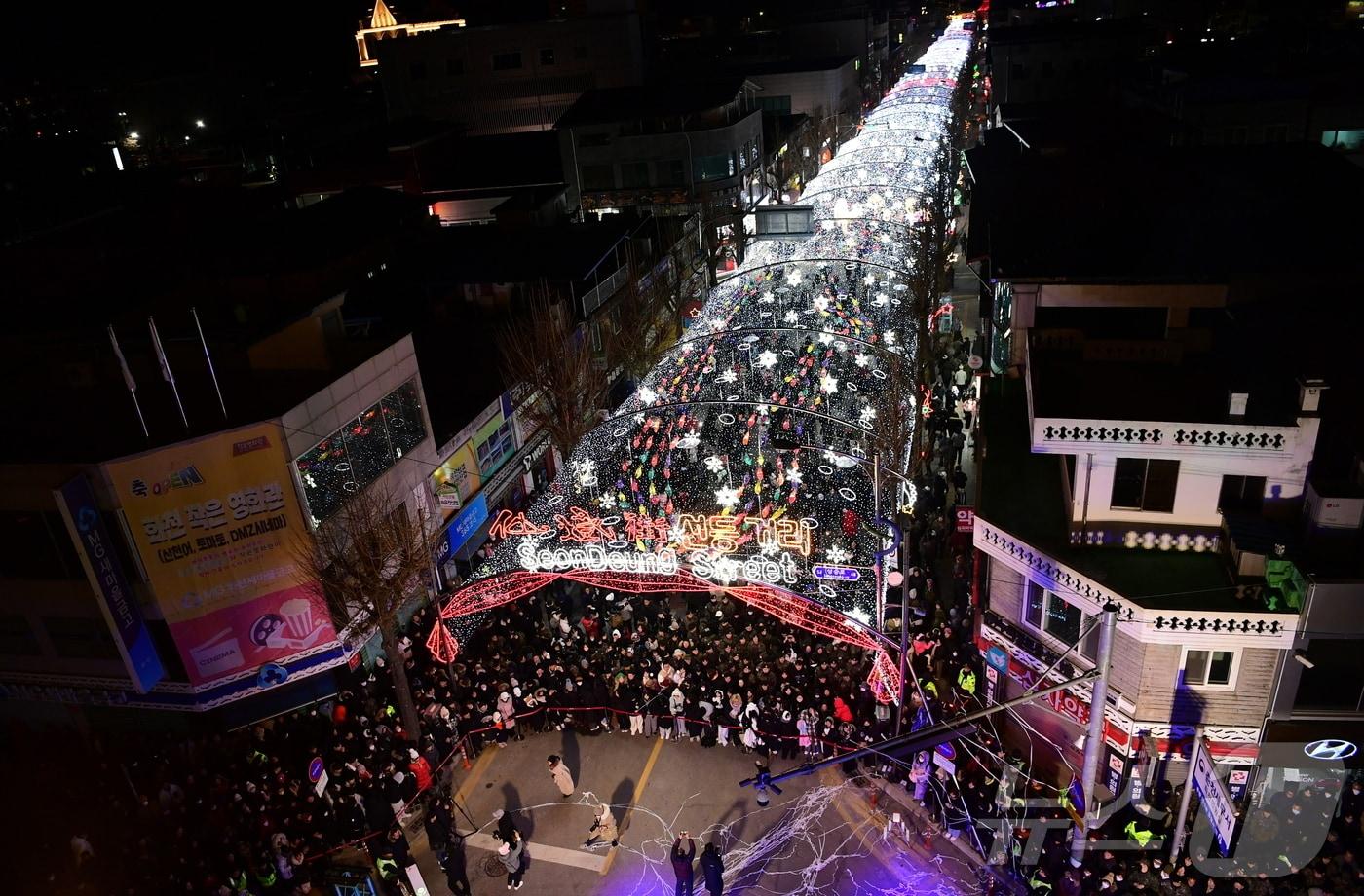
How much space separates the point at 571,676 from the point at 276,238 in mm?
26342

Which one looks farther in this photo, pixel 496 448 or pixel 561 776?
pixel 496 448

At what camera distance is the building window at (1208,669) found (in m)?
16.3

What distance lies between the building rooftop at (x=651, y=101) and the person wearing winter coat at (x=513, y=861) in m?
41.0

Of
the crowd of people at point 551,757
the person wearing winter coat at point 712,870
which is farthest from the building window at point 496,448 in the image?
the person wearing winter coat at point 712,870

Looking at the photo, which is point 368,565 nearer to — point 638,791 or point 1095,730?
point 638,791

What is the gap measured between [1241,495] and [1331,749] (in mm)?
5024

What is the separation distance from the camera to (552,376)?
29500 millimetres

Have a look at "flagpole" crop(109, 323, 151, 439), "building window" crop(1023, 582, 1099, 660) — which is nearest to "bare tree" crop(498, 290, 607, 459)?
"flagpole" crop(109, 323, 151, 439)

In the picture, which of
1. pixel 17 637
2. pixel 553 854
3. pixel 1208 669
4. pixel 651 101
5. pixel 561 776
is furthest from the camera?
pixel 651 101

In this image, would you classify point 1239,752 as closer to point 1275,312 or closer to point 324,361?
point 1275,312

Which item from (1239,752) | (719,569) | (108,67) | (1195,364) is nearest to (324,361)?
(719,569)

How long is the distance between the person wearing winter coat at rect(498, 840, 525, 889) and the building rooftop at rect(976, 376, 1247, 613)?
1206 centimetres

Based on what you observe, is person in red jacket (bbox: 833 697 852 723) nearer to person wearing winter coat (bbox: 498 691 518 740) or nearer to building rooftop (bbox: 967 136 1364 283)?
person wearing winter coat (bbox: 498 691 518 740)

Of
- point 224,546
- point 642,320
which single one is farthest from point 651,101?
point 224,546
